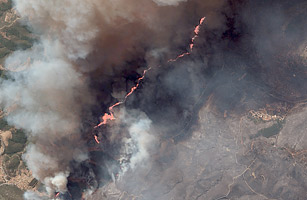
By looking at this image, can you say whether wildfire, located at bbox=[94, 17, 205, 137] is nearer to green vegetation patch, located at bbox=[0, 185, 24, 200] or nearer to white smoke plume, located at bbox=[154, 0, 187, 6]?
white smoke plume, located at bbox=[154, 0, 187, 6]

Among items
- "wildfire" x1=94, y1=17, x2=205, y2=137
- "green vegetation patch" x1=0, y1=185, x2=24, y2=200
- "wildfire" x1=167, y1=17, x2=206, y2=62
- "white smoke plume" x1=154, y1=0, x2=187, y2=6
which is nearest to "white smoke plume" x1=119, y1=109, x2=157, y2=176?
"wildfire" x1=94, y1=17, x2=205, y2=137

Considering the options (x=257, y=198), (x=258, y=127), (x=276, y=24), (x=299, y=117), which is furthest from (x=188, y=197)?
(x=276, y=24)

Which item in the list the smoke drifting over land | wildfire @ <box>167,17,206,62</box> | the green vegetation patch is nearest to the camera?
the smoke drifting over land

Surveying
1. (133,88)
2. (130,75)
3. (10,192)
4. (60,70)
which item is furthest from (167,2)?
(10,192)

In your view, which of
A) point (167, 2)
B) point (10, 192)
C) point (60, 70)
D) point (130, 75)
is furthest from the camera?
point (10, 192)

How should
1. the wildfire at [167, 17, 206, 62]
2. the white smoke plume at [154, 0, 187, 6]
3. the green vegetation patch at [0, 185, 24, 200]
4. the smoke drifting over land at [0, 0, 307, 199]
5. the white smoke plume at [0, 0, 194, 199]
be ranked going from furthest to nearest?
the green vegetation patch at [0, 185, 24, 200]
the wildfire at [167, 17, 206, 62]
the smoke drifting over land at [0, 0, 307, 199]
the white smoke plume at [154, 0, 187, 6]
the white smoke plume at [0, 0, 194, 199]

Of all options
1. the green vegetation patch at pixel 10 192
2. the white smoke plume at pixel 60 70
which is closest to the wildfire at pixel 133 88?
the white smoke plume at pixel 60 70

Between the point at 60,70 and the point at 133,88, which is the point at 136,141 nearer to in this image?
the point at 133,88
